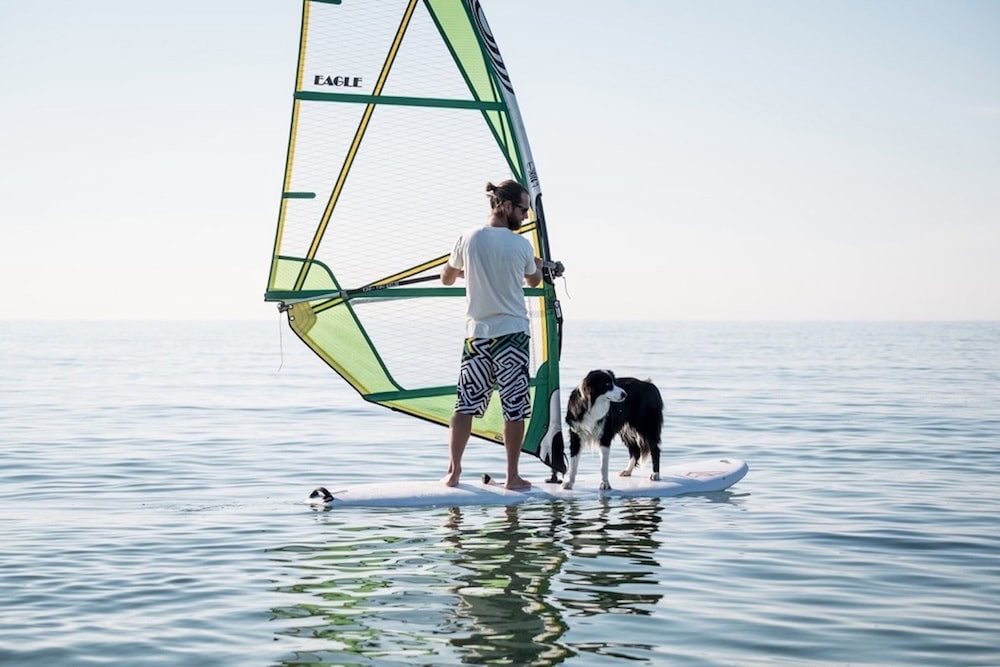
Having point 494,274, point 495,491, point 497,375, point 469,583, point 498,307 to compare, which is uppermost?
point 494,274

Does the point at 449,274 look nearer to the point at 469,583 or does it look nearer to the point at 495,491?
the point at 495,491

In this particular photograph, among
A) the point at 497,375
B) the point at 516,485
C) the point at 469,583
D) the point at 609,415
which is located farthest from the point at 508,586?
the point at 609,415

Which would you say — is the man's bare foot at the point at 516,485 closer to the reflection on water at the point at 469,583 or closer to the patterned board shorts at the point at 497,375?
the reflection on water at the point at 469,583

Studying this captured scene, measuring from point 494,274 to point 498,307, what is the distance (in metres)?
0.21

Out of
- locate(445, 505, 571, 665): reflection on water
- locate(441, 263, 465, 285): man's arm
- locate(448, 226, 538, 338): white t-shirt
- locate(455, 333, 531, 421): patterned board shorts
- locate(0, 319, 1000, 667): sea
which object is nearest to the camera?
locate(445, 505, 571, 665): reflection on water

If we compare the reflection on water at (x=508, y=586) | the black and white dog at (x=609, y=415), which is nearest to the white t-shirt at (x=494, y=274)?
the black and white dog at (x=609, y=415)

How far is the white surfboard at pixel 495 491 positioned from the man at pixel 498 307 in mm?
449

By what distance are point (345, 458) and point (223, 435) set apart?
2.93 metres

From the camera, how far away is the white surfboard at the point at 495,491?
795cm

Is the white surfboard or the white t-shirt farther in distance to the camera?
the white surfboard

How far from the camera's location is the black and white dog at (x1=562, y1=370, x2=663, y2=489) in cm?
801

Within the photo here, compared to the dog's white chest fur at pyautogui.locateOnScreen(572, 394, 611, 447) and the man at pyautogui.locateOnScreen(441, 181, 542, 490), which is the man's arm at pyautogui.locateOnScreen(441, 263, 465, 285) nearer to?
the man at pyautogui.locateOnScreen(441, 181, 542, 490)

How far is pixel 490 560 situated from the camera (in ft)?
20.8

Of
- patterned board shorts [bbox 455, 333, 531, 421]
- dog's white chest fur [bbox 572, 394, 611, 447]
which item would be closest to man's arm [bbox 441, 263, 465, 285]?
patterned board shorts [bbox 455, 333, 531, 421]
